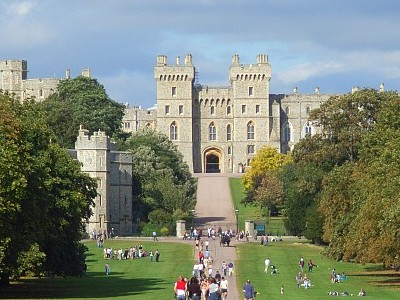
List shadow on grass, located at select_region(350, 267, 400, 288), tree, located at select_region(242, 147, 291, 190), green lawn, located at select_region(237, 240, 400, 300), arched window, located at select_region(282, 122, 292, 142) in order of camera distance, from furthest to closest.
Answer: arched window, located at select_region(282, 122, 292, 142), tree, located at select_region(242, 147, 291, 190), shadow on grass, located at select_region(350, 267, 400, 288), green lawn, located at select_region(237, 240, 400, 300)

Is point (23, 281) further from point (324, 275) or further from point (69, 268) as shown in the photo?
point (324, 275)

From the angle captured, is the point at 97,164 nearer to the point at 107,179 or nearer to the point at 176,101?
the point at 107,179

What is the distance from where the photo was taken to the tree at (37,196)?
46.8 metres

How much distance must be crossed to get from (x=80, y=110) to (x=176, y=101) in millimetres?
31401

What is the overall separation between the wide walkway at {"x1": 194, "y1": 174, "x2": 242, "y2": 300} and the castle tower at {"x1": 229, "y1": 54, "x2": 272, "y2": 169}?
813 cm

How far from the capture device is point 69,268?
55812 mm

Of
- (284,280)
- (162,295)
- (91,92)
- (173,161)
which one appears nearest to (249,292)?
(162,295)

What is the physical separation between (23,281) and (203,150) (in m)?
92.4

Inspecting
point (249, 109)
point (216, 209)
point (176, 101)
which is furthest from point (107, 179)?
point (249, 109)

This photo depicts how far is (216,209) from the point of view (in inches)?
4496

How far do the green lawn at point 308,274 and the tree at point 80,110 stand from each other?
2944 centimetres

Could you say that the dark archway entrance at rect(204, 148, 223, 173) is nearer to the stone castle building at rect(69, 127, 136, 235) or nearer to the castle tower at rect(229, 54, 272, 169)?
the castle tower at rect(229, 54, 272, 169)

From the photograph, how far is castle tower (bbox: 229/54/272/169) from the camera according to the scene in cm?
14988

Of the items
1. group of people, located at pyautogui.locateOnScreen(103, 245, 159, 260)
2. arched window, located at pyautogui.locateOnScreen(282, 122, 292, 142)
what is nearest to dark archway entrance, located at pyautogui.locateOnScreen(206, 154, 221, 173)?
arched window, located at pyautogui.locateOnScreen(282, 122, 292, 142)
